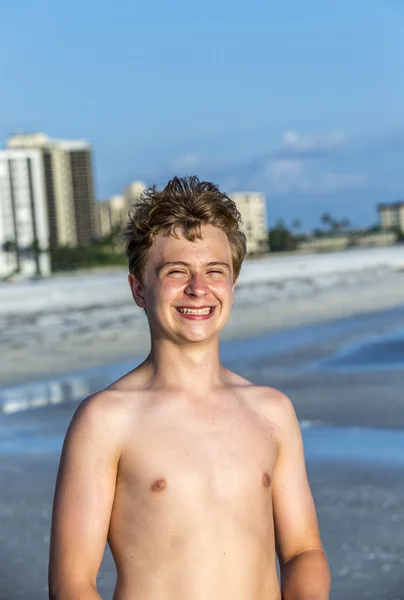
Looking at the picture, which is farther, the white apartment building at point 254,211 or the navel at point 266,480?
the white apartment building at point 254,211

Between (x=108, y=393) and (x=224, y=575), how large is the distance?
0.41 metres

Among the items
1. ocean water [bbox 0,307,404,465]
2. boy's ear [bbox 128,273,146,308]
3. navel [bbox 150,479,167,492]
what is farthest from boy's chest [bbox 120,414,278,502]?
ocean water [bbox 0,307,404,465]

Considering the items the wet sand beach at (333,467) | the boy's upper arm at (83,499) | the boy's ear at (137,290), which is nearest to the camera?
the boy's upper arm at (83,499)

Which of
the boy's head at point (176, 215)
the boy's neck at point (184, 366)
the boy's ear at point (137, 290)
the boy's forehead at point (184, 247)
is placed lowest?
the boy's neck at point (184, 366)

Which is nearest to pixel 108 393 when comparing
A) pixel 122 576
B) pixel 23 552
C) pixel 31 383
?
pixel 122 576

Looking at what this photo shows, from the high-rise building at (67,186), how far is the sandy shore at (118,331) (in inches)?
5552

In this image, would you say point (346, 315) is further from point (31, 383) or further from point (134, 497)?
point (134, 497)

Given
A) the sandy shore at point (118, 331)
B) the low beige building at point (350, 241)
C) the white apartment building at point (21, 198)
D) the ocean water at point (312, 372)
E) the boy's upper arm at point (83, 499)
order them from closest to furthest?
the boy's upper arm at point (83, 499)
the ocean water at point (312, 372)
the sandy shore at point (118, 331)
the white apartment building at point (21, 198)
the low beige building at point (350, 241)

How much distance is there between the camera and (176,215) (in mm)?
2129

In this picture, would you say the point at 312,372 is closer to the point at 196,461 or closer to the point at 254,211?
the point at 196,461

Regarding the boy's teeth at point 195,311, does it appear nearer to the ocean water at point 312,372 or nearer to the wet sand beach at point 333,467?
the wet sand beach at point 333,467

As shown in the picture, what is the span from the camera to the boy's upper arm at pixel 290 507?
216cm

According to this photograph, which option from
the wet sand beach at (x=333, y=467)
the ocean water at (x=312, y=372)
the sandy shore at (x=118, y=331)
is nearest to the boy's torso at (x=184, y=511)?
the wet sand beach at (x=333, y=467)

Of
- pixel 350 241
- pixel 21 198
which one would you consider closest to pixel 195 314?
pixel 21 198
